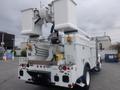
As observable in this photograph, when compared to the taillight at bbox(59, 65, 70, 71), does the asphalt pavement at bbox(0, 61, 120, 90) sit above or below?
below

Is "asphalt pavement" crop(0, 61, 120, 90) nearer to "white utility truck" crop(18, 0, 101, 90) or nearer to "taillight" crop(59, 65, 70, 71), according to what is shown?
"white utility truck" crop(18, 0, 101, 90)

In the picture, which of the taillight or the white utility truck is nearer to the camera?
the taillight

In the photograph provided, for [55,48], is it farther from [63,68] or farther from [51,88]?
[51,88]

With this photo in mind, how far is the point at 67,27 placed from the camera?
5.07 meters

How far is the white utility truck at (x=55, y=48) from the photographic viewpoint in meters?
5.03

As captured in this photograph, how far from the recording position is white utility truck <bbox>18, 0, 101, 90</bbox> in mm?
5031

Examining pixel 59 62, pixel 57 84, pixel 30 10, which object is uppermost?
pixel 30 10

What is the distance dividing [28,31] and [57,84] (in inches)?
95.6

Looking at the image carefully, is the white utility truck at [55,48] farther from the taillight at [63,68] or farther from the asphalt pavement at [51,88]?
the asphalt pavement at [51,88]

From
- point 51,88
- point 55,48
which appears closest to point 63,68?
point 55,48

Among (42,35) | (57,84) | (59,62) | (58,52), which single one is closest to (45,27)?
(42,35)

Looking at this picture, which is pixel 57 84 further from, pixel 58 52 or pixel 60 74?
pixel 58 52

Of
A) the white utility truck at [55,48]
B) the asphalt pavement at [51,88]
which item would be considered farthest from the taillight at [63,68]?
the asphalt pavement at [51,88]

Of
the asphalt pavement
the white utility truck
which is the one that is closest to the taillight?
the white utility truck
